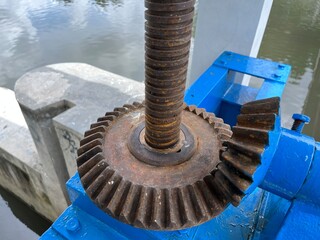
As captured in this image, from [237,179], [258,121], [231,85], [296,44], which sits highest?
[258,121]

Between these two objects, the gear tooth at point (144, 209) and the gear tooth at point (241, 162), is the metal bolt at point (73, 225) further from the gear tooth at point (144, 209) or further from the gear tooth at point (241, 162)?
the gear tooth at point (241, 162)

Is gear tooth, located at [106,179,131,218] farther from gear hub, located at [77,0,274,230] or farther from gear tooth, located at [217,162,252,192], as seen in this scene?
gear tooth, located at [217,162,252,192]

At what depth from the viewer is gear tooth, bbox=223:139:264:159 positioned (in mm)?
662

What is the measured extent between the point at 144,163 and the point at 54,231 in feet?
1.70

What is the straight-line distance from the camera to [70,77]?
9.98 feet

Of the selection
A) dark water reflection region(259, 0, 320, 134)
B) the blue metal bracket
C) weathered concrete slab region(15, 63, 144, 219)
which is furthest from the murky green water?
the blue metal bracket

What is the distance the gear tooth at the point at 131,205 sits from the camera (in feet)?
2.49

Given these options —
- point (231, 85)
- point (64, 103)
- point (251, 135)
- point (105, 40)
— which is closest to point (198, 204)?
point (251, 135)

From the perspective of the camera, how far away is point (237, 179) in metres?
0.70

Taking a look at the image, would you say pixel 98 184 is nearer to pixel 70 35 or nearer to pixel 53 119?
pixel 53 119

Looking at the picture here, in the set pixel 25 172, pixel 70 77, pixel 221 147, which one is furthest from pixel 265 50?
pixel 221 147

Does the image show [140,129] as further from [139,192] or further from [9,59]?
[9,59]

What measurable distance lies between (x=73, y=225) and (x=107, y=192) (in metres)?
0.40

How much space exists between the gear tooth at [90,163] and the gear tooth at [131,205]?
0.49 feet
